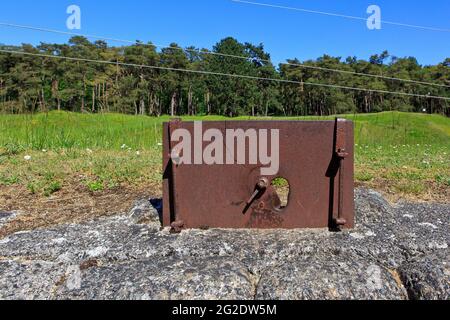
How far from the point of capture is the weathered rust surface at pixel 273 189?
202 cm

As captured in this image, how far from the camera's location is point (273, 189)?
2061mm

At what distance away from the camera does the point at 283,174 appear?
6.72ft

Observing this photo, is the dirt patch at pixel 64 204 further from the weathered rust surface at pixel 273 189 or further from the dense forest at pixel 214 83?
the dense forest at pixel 214 83

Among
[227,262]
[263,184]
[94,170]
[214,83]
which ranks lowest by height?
[227,262]

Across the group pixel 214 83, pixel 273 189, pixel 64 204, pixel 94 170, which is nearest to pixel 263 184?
pixel 273 189

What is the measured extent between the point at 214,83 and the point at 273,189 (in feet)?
182

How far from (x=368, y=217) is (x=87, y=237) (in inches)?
62.0

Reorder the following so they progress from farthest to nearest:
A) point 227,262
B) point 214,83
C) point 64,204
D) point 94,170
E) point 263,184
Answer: point 214,83 → point 94,170 → point 64,204 → point 263,184 → point 227,262

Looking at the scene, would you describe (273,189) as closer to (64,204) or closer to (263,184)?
(263,184)

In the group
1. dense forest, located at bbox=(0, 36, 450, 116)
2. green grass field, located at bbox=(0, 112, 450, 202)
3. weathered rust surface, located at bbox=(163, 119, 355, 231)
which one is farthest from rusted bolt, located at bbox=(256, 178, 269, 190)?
dense forest, located at bbox=(0, 36, 450, 116)

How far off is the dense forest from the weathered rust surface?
43.4 metres

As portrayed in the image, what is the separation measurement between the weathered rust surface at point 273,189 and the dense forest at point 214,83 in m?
43.4

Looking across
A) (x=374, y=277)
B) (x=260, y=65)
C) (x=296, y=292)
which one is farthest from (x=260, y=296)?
(x=260, y=65)

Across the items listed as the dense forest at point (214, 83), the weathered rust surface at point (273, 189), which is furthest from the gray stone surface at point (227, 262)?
the dense forest at point (214, 83)
